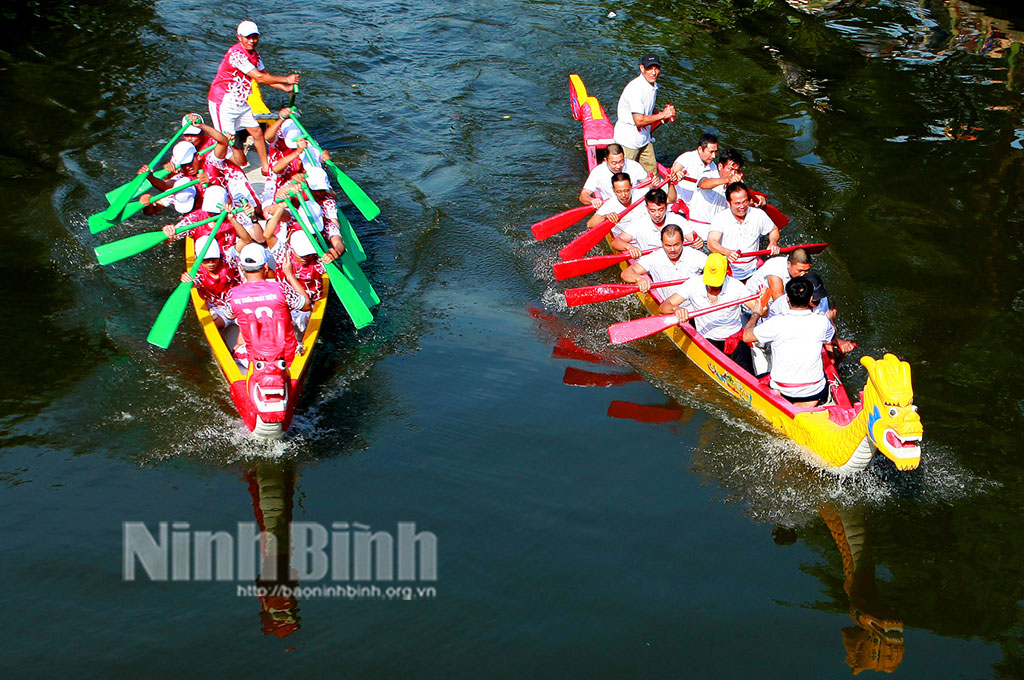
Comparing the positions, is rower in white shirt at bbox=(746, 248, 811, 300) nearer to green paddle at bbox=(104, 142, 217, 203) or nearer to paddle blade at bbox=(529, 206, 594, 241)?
paddle blade at bbox=(529, 206, 594, 241)

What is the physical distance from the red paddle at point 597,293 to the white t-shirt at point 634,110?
3.11 metres

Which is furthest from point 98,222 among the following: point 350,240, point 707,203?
point 707,203

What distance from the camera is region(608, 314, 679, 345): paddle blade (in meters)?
9.52

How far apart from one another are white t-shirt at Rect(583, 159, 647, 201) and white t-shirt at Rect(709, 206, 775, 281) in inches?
82.3

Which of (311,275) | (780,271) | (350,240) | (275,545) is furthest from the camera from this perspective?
(350,240)

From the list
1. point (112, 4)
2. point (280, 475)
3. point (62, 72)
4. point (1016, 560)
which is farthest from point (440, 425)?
point (112, 4)

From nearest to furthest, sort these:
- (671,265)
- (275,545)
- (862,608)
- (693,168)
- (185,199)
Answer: (862,608), (275,545), (671,265), (185,199), (693,168)

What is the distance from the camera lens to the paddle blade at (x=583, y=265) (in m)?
11.0

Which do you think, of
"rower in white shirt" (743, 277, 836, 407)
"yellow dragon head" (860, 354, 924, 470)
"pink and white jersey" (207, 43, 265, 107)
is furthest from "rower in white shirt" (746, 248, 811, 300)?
"pink and white jersey" (207, 43, 265, 107)

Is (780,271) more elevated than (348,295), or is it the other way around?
(780,271)

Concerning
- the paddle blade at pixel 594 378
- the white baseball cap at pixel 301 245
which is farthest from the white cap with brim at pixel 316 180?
the paddle blade at pixel 594 378

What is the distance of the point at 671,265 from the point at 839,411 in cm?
285

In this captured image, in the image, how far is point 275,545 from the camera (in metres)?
7.67

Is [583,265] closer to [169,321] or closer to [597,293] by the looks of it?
[597,293]
